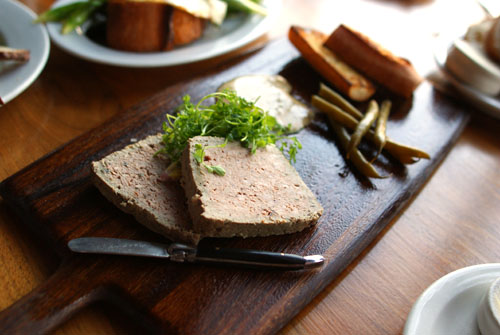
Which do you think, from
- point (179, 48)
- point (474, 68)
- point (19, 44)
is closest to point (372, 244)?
point (474, 68)

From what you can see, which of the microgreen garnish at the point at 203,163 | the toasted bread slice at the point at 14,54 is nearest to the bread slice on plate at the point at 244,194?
the microgreen garnish at the point at 203,163

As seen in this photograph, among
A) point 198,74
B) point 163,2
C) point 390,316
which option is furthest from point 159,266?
point 163,2

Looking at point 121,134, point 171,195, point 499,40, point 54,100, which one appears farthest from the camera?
point 499,40

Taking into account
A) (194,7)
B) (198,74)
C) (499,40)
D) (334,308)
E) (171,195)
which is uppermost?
(499,40)

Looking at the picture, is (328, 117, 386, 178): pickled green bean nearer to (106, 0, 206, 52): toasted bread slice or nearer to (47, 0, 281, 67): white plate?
(47, 0, 281, 67): white plate

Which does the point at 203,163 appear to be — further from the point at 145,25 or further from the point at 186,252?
the point at 145,25

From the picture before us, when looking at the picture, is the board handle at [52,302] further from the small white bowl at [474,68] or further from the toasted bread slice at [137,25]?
the small white bowl at [474,68]

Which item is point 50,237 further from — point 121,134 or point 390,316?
point 390,316
